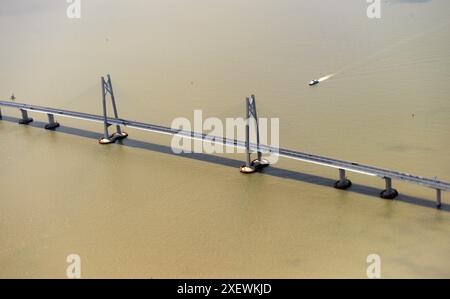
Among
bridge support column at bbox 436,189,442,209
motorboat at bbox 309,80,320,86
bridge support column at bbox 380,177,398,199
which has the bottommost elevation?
bridge support column at bbox 436,189,442,209

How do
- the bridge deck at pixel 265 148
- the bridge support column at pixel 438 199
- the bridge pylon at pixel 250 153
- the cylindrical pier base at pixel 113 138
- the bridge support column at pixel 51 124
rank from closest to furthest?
the bridge support column at pixel 438 199, the bridge deck at pixel 265 148, the bridge pylon at pixel 250 153, the cylindrical pier base at pixel 113 138, the bridge support column at pixel 51 124

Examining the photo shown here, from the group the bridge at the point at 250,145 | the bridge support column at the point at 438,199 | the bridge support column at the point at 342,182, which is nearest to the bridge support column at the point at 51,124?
the bridge at the point at 250,145

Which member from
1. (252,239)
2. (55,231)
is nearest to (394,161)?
(252,239)

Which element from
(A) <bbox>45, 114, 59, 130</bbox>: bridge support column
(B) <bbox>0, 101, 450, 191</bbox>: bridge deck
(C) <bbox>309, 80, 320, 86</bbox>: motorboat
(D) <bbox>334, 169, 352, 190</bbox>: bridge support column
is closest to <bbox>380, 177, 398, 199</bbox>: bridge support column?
(B) <bbox>0, 101, 450, 191</bbox>: bridge deck

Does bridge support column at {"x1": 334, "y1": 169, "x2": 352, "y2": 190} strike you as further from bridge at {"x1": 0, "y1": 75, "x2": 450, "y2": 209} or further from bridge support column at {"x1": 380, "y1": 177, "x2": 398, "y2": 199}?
bridge support column at {"x1": 380, "y1": 177, "x2": 398, "y2": 199}

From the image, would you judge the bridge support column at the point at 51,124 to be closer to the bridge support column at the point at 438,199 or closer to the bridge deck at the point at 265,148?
the bridge deck at the point at 265,148

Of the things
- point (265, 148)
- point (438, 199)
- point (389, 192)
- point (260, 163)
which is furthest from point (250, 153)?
point (438, 199)

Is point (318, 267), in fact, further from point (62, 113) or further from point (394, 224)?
point (62, 113)
